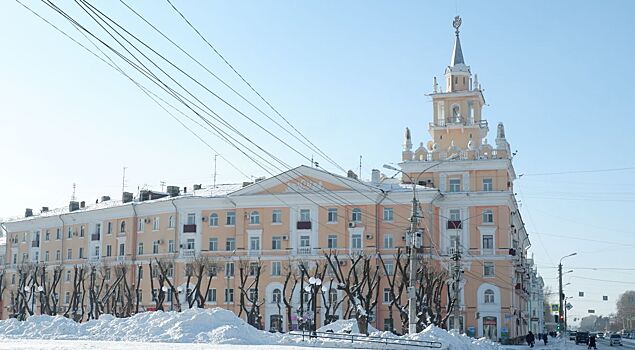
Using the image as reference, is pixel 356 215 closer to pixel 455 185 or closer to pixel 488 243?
pixel 455 185

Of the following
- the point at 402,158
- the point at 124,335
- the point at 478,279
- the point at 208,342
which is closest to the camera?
the point at 208,342

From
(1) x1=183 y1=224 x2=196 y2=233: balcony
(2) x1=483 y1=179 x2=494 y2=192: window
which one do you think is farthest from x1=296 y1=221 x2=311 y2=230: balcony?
(2) x1=483 y1=179 x2=494 y2=192: window

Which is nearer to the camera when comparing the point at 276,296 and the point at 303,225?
the point at 303,225

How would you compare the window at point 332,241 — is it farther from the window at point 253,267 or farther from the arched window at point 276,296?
the window at point 253,267

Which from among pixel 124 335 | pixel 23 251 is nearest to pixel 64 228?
pixel 23 251

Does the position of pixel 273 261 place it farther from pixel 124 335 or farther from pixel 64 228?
pixel 124 335

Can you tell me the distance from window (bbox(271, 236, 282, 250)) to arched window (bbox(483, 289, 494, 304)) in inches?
660

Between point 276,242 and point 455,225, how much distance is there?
14.4m

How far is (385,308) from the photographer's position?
71562 mm

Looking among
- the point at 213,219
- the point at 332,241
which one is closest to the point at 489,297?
the point at 332,241

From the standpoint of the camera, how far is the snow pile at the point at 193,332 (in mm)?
40000

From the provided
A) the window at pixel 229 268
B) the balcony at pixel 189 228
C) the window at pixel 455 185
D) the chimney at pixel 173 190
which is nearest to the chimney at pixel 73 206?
the chimney at pixel 173 190

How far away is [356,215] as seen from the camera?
238 ft

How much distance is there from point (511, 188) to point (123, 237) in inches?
1349
